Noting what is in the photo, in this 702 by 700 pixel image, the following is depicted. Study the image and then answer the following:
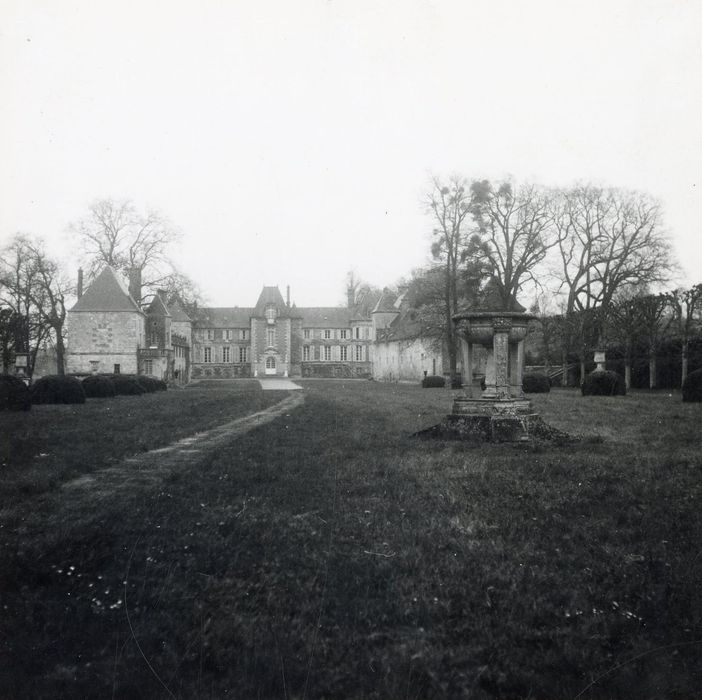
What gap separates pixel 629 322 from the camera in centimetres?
3083

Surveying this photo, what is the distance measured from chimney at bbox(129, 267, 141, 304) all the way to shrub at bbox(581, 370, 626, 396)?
3234cm

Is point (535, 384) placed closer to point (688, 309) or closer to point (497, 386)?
point (688, 309)

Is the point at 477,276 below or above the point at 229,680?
above

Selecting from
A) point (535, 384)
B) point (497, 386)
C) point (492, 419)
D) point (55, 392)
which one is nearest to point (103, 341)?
point (55, 392)

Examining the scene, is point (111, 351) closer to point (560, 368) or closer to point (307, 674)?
point (560, 368)

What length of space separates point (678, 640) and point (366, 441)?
7.26 m

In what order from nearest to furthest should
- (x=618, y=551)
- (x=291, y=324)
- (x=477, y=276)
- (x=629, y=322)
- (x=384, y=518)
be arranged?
1. (x=618, y=551)
2. (x=384, y=518)
3. (x=629, y=322)
4. (x=477, y=276)
5. (x=291, y=324)

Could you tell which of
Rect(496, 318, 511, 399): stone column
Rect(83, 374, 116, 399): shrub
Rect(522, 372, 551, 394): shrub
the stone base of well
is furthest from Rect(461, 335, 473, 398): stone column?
Rect(83, 374, 116, 399): shrub

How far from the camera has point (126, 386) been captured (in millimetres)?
29250

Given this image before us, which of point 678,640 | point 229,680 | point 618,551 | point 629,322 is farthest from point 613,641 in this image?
point 629,322

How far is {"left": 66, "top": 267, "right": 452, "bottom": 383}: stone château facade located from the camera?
42625 millimetres

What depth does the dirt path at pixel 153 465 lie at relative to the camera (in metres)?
6.71

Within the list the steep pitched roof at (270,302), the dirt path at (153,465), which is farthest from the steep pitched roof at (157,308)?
the dirt path at (153,465)

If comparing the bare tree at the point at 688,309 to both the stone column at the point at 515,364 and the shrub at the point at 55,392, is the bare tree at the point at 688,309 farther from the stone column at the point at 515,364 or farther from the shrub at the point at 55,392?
the shrub at the point at 55,392
